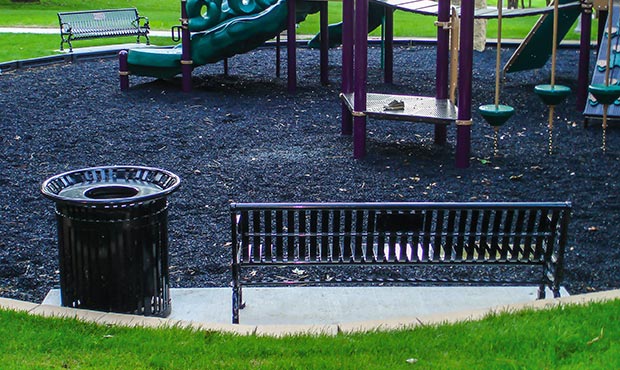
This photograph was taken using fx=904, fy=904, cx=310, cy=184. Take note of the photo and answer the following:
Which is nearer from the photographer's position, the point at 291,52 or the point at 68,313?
the point at 68,313

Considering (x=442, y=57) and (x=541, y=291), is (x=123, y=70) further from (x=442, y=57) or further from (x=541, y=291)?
(x=541, y=291)

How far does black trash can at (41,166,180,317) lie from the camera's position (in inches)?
193

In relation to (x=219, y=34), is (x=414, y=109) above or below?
below

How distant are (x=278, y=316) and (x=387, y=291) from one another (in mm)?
778

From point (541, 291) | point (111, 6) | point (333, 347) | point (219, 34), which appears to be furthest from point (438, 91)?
point (111, 6)

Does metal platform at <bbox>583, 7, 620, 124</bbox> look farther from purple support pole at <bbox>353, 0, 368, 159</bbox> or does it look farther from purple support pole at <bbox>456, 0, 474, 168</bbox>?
purple support pole at <bbox>353, 0, 368, 159</bbox>

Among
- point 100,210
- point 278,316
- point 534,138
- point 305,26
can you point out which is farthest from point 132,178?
point 305,26

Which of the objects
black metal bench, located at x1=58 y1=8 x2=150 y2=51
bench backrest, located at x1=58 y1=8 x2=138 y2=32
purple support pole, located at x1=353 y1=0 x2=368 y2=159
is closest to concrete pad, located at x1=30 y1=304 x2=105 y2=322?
purple support pole, located at x1=353 y1=0 x2=368 y2=159

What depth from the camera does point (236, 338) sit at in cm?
458

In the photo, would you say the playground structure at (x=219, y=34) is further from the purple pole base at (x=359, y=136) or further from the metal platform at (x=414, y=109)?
the purple pole base at (x=359, y=136)

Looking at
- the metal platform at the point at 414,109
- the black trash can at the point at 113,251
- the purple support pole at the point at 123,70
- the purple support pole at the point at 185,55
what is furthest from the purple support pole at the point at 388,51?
the black trash can at the point at 113,251

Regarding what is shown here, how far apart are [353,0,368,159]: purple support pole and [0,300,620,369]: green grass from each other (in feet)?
16.3

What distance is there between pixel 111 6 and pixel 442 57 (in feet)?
80.9

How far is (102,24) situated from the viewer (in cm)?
1998
